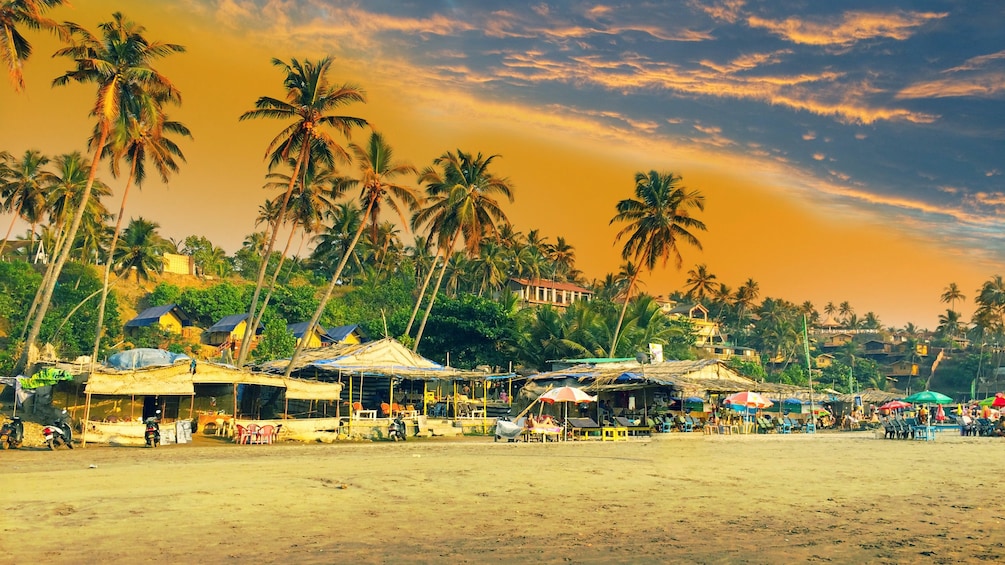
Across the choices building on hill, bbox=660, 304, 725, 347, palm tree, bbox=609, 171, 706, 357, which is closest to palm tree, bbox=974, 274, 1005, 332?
building on hill, bbox=660, 304, 725, 347

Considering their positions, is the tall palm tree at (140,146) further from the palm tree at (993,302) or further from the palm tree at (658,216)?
the palm tree at (993,302)

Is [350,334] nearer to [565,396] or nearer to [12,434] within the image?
[565,396]

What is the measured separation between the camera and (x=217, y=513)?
11.2 m

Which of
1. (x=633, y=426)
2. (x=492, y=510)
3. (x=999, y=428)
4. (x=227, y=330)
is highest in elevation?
(x=227, y=330)

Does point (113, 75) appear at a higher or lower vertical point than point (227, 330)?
higher

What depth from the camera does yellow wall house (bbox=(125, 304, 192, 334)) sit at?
75.6 meters

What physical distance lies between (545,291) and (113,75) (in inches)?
2965

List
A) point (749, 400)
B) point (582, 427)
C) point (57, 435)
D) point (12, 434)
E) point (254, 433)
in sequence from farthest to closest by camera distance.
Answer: point (749, 400), point (582, 427), point (254, 433), point (57, 435), point (12, 434)

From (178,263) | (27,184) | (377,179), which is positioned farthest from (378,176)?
(178,263)

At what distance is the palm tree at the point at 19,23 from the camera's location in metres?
24.7

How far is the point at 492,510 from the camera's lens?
11852 millimetres

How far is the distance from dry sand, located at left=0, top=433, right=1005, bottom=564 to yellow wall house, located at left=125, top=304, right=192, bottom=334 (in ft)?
193

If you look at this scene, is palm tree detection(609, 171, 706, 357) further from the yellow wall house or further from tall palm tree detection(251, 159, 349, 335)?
the yellow wall house

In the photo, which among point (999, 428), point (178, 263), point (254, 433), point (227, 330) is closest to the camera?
point (254, 433)
